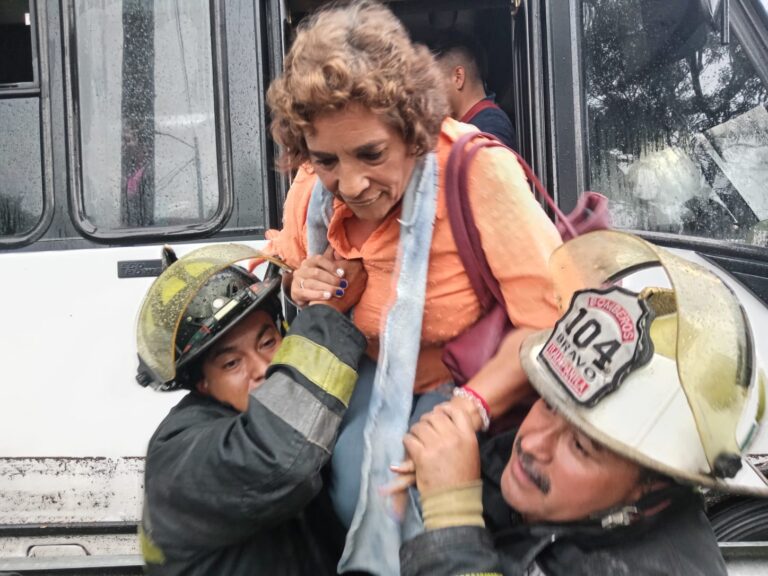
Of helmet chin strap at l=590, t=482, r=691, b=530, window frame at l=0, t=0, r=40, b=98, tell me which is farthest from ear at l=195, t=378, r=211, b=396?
window frame at l=0, t=0, r=40, b=98

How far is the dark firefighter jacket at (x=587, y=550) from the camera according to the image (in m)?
1.03

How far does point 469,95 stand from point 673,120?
1.00 metres

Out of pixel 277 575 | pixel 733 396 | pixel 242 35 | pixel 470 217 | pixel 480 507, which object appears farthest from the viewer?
pixel 242 35

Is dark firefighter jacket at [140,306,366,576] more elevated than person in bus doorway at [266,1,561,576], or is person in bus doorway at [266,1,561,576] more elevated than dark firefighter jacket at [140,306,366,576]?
person in bus doorway at [266,1,561,576]

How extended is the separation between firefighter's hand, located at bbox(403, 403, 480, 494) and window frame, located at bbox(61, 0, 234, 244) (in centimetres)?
149

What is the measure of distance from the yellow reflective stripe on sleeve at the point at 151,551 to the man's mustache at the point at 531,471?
0.68 meters

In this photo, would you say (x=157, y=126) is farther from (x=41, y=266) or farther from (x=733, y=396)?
(x=733, y=396)

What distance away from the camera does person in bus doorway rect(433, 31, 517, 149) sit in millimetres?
2805

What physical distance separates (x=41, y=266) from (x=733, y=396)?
88.8 inches

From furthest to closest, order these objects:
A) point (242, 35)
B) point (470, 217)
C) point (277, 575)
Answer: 1. point (242, 35)
2. point (277, 575)
3. point (470, 217)

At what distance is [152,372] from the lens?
4.46 ft

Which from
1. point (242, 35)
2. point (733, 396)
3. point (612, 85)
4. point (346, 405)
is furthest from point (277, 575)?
point (612, 85)

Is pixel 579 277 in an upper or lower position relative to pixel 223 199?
lower

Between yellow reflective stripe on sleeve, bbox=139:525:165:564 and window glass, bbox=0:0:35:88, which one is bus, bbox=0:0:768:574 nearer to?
window glass, bbox=0:0:35:88
